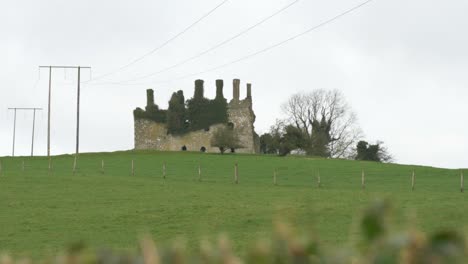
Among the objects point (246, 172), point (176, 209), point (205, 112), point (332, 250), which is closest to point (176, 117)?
point (205, 112)

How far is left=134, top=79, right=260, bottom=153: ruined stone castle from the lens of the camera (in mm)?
101875

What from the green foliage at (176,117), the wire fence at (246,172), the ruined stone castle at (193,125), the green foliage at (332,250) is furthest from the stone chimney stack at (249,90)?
the green foliage at (332,250)

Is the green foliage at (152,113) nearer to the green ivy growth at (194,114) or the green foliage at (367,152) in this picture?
the green ivy growth at (194,114)

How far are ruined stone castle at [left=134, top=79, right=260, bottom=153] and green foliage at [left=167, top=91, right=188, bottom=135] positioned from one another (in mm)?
104

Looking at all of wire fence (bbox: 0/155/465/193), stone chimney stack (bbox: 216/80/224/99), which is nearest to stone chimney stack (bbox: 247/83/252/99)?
stone chimney stack (bbox: 216/80/224/99)

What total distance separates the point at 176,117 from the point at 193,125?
2.00m

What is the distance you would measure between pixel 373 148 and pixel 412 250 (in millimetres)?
98282

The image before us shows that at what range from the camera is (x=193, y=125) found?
336 ft

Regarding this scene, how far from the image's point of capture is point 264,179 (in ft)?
184

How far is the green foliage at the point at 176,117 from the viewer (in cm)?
10275

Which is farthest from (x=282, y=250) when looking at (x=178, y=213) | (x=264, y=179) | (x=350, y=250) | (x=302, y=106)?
(x=302, y=106)

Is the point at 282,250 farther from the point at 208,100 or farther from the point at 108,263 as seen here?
the point at 208,100

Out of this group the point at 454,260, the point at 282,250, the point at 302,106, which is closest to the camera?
the point at 454,260

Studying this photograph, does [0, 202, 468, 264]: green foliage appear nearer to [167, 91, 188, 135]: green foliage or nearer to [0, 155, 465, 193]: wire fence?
[0, 155, 465, 193]: wire fence
